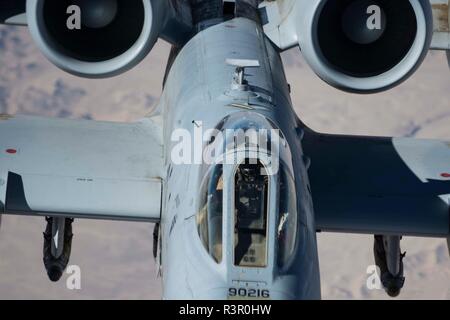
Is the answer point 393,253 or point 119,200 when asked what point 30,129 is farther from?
point 393,253

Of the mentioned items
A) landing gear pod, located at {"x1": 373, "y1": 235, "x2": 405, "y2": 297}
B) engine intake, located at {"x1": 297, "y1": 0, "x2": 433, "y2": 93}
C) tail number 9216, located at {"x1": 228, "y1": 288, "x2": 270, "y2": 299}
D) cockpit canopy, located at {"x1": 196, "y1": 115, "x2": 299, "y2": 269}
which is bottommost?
tail number 9216, located at {"x1": 228, "y1": 288, "x2": 270, "y2": 299}

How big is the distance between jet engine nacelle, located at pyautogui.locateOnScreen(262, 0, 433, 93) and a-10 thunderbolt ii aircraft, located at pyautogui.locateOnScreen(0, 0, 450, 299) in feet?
0.04

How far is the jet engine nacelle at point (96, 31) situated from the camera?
1324 centimetres

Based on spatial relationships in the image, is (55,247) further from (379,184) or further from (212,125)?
(379,184)

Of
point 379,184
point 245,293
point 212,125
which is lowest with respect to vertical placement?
→ point 245,293

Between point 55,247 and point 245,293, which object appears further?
point 55,247

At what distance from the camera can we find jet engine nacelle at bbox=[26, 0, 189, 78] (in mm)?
13242

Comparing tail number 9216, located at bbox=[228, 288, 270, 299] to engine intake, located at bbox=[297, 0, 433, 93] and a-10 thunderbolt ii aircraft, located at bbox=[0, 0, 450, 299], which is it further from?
engine intake, located at bbox=[297, 0, 433, 93]

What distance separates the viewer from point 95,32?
13.8m

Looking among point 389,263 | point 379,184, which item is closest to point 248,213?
point 379,184

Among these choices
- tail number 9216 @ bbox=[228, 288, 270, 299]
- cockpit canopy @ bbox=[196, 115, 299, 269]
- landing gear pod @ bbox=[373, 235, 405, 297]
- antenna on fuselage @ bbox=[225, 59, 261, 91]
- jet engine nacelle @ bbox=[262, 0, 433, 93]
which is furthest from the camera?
landing gear pod @ bbox=[373, 235, 405, 297]

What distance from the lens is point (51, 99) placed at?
24.8m

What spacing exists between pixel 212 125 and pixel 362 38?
9.20 feet

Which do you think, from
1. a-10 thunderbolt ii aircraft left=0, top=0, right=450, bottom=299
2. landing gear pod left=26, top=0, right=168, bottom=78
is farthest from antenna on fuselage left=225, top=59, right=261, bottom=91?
landing gear pod left=26, top=0, right=168, bottom=78
